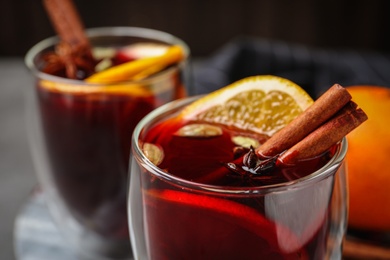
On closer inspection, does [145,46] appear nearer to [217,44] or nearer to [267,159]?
[267,159]

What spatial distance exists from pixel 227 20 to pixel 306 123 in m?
2.15

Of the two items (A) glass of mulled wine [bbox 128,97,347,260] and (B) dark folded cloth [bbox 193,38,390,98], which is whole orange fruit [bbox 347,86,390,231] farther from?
(B) dark folded cloth [bbox 193,38,390,98]

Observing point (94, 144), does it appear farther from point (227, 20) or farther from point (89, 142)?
point (227, 20)

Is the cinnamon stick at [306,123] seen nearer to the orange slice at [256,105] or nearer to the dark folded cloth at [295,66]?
the orange slice at [256,105]

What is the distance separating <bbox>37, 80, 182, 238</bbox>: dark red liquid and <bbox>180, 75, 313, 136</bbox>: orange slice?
154 mm

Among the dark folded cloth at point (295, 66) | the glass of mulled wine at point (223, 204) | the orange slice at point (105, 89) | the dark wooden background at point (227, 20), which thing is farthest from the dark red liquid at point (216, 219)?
the dark wooden background at point (227, 20)

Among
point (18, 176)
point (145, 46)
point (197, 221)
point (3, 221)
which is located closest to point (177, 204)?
point (197, 221)

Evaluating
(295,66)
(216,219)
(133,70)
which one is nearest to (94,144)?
(133,70)

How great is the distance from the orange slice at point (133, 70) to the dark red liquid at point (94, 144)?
3cm

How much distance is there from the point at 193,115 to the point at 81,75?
266 millimetres

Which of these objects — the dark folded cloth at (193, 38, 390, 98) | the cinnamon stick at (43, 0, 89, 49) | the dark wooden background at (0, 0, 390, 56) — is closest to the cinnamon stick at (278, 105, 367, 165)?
the cinnamon stick at (43, 0, 89, 49)

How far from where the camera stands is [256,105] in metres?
0.79

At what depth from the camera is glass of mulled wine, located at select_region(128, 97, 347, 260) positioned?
2.09 ft

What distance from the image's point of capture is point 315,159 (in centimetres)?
71
